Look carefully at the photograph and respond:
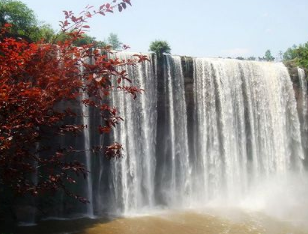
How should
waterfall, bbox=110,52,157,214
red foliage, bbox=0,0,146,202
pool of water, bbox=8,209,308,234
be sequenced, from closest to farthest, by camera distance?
red foliage, bbox=0,0,146,202 → pool of water, bbox=8,209,308,234 → waterfall, bbox=110,52,157,214

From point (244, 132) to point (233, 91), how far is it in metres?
2.38

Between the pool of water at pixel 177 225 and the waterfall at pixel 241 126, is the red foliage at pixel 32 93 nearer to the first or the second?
the pool of water at pixel 177 225

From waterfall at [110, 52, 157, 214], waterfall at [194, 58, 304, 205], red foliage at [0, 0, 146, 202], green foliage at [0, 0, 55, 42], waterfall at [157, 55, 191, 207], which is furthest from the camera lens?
green foliage at [0, 0, 55, 42]

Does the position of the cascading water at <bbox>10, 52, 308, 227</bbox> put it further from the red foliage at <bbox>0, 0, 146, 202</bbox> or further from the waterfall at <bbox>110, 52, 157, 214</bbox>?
the red foliage at <bbox>0, 0, 146, 202</bbox>

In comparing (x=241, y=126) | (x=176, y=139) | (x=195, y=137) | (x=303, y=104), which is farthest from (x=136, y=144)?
(x=303, y=104)

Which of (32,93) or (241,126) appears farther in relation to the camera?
(241,126)

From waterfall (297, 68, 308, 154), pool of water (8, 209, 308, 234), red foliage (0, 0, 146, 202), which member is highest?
waterfall (297, 68, 308, 154)

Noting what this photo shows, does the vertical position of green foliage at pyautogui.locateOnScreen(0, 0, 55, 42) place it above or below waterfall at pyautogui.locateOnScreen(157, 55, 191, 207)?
above

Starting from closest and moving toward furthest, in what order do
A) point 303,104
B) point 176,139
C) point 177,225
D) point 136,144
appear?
point 177,225, point 136,144, point 176,139, point 303,104

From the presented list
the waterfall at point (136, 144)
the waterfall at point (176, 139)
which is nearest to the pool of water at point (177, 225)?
the waterfall at point (136, 144)

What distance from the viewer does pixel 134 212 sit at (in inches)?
603

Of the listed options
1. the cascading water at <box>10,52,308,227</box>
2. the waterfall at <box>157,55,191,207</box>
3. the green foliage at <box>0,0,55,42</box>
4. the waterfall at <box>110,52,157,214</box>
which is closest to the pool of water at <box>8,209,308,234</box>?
the cascading water at <box>10,52,308,227</box>

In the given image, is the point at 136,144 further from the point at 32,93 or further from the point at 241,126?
the point at 32,93

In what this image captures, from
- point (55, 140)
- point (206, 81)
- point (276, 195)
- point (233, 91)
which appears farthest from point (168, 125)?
point (276, 195)
